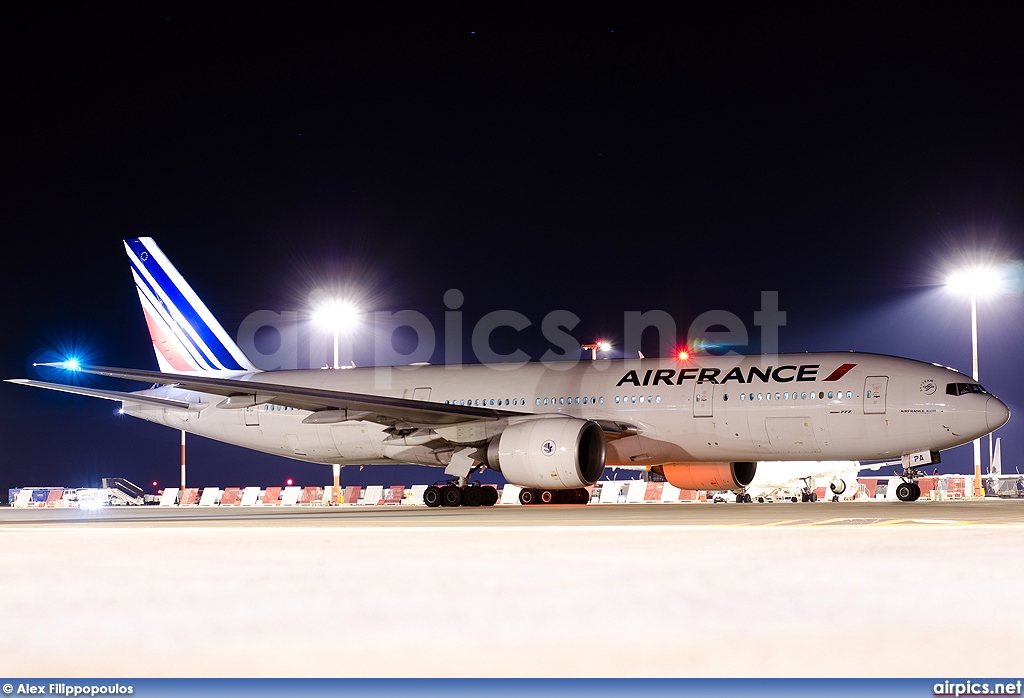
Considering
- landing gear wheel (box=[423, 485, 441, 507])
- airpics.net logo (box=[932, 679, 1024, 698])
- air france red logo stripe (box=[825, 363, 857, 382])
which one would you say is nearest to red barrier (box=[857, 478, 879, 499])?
air france red logo stripe (box=[825, 363, 857, 382])

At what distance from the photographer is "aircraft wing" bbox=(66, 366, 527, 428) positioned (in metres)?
24.1

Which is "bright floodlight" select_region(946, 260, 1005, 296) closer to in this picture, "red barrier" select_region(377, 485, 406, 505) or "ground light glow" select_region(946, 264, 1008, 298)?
"ground light glow" select_region(946, 264, 1008, 298)

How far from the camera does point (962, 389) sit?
23266mm

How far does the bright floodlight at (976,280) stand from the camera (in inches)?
1470

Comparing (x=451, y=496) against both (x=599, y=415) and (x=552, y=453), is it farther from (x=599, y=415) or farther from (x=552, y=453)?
(x=552, y=453)

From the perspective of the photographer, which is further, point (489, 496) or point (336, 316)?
point (336, 316)

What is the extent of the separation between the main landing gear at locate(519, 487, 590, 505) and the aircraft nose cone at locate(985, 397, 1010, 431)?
361 inches

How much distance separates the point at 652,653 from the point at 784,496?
40.1 m

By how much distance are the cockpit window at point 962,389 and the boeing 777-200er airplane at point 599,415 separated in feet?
0.09

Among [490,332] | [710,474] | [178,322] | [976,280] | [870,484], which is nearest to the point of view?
[710,474]

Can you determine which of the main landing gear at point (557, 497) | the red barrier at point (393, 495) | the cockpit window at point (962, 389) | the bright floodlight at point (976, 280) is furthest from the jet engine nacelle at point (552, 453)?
the bright floodlight at point (976, 280)

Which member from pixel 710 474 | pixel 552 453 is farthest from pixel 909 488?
pixel 552 453

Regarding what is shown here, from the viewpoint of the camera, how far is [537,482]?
76.0 feet

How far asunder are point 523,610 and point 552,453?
17.2m
